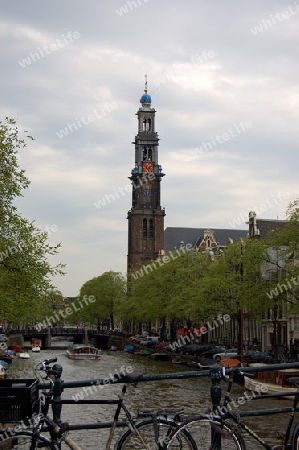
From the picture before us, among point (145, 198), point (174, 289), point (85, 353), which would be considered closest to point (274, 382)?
point (174, 289)

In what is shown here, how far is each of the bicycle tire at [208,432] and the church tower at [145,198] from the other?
147203 mm

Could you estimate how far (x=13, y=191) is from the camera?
42375 millimetres

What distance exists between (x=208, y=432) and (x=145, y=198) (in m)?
158

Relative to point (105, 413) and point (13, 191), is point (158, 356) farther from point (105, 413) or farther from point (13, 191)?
point (105, 413)

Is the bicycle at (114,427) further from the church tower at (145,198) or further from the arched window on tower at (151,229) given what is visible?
the arched window on tower at (151,229)

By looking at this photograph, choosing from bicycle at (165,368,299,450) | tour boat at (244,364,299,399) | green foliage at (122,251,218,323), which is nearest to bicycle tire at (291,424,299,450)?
bicycle at (165,368,299,450)

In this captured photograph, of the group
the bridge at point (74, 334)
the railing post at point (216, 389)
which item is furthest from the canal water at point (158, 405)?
the bridge at point (74, 334)

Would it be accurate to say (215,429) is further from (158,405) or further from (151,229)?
(151,229)

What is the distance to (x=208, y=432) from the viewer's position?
8.10m

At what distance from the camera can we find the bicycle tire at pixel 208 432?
7.82 metres

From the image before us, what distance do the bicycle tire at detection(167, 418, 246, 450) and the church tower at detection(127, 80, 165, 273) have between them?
147 meters

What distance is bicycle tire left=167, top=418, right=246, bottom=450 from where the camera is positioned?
308 inches

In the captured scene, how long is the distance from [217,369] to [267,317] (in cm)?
7282

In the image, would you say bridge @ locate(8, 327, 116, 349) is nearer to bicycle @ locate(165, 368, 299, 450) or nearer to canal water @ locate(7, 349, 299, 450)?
canal water @ locate(7, 349, 299, 450)
